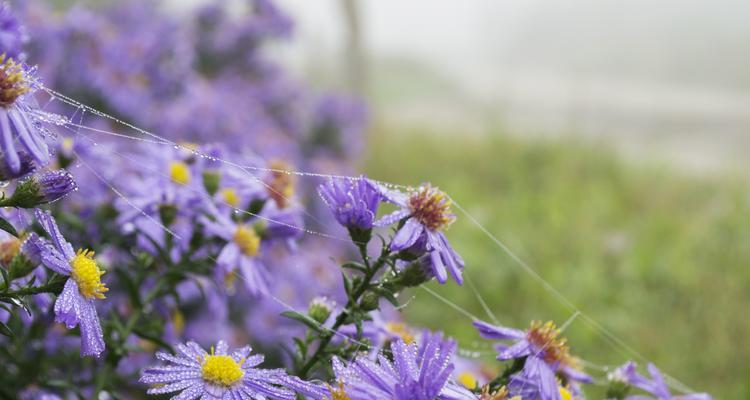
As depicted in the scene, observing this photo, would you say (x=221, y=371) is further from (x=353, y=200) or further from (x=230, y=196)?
(x=230, y=196)

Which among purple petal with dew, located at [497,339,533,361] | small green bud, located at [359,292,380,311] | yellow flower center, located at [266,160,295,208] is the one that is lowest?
small green bud, located at [359,292,380,311]

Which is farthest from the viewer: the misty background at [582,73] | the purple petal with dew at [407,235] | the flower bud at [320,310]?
the misty background at [582,73]

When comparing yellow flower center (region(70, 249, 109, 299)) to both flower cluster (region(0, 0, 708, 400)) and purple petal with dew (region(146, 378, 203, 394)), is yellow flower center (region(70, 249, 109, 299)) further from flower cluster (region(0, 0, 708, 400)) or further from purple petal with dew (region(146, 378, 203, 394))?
purple petal with dew (region(146, 378, 203, 394))

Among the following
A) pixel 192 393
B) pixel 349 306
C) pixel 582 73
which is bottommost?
pixel 192 393

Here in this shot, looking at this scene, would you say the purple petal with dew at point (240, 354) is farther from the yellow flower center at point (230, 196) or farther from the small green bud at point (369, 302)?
the yellow flower center at point (230, 196)

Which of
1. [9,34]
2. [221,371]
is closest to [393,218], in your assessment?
[221,371]

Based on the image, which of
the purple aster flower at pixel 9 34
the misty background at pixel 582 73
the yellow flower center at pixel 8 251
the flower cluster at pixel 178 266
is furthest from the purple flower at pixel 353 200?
the misty background at pixel 582 73

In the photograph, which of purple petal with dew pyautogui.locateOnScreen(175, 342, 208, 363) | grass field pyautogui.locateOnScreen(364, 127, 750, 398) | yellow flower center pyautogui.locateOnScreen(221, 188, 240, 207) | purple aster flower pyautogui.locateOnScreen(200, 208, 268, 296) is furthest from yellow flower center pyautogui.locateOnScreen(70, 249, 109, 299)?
grass field pyautogui.locateOnScreen(364, 127, 750, 398)
